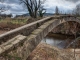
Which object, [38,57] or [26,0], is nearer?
[38,57]

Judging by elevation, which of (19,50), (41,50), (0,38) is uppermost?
(0,38)

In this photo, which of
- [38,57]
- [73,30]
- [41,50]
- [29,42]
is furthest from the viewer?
[73,30]

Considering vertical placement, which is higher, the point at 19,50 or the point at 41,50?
the point at 19,50

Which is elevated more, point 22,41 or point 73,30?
point 22,41

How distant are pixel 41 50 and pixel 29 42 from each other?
373 centimetres

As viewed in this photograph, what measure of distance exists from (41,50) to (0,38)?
4.74 m

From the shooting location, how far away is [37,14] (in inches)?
1526

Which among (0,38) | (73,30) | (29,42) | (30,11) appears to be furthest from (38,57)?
(30,11)

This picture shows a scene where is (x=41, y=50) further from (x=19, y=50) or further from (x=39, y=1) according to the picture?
(x=39, y=1)

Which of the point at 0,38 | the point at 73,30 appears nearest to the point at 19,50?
the point at 0,38

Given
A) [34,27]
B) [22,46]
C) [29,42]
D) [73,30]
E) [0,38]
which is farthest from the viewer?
[73,30]

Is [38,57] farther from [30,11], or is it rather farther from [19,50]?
[30,11]

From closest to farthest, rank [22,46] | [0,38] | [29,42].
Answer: [0,38]
[22,46]
[29,42]

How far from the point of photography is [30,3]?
37.8 meters
